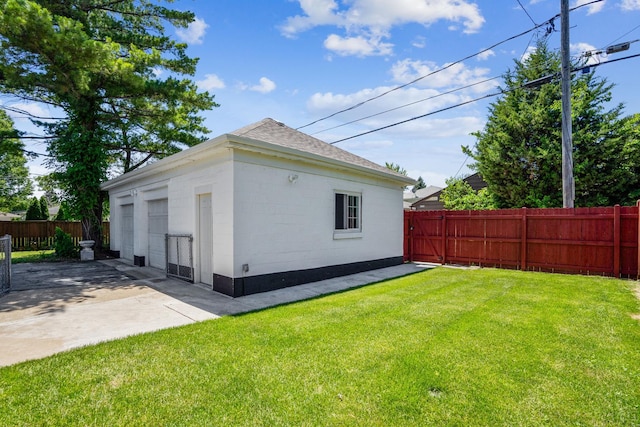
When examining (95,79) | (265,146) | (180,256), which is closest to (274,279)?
(180,256)

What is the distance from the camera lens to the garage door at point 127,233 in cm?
1161

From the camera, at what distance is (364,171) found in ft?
28.9

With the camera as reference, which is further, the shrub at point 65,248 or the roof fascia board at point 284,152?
the shrub at point 65,248

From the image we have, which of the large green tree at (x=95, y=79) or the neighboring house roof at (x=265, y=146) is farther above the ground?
the large green tree at (x=95, y=79)

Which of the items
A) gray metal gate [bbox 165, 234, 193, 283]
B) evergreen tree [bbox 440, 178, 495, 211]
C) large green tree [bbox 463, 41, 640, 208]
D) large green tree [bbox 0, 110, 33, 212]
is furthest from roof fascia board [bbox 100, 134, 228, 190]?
large green tree [bbox 0, 110, 33, 212]

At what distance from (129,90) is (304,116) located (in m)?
7.07

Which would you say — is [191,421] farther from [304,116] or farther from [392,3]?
[304,116]

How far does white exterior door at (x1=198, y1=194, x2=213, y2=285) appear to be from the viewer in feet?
23.0

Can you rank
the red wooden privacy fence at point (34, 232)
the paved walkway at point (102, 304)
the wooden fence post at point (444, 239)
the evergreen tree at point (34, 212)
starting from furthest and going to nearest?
the evergreen tree at point (34, 212) → the red wooden privacy fence at point (34, 232) → the wooden fence post at point (444, 239) → the paved walkway at point (102, 304)

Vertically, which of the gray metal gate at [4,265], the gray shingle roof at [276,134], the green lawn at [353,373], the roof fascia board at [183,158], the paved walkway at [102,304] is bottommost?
the paved walkway at [102,304]

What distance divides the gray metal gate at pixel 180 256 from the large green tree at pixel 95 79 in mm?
6298

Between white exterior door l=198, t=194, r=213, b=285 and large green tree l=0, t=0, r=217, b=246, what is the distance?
6.33 metres

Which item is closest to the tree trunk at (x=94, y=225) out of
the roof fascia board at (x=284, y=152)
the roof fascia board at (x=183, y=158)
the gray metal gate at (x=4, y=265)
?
the roof fascia board at (x=183, y=158)

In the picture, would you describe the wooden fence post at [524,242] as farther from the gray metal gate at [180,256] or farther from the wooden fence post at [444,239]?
the gray metal gate at [180,256]
